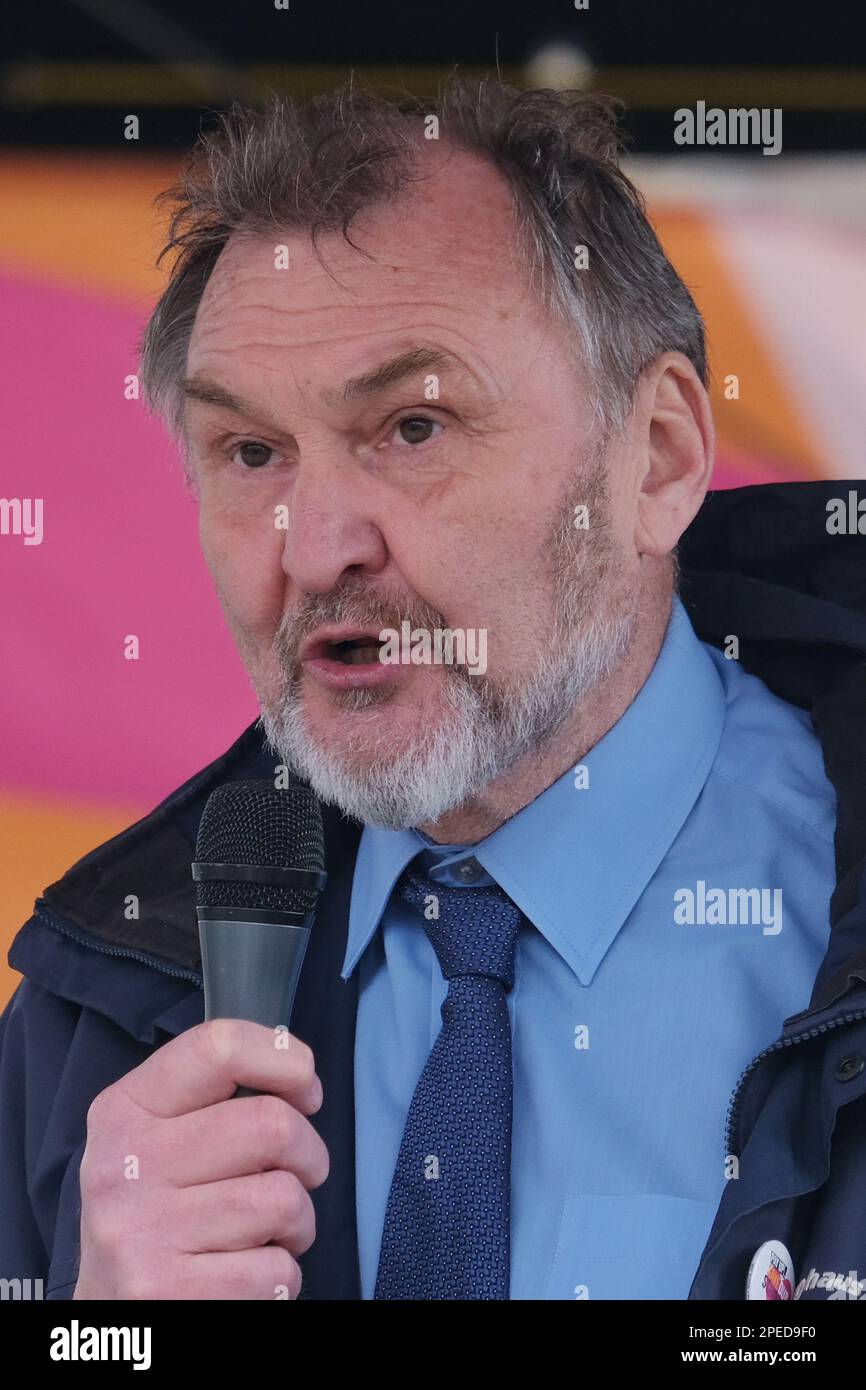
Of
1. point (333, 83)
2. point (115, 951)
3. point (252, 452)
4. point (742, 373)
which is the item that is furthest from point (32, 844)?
point (742, 373)

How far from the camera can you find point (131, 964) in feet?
4.20

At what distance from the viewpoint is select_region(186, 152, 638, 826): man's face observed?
3.79ft

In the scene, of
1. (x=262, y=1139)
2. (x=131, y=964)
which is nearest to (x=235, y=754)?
(x=131, y=964)

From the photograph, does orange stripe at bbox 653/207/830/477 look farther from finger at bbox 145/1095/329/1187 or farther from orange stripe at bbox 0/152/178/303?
finger at bbox 145/1095/329/1187

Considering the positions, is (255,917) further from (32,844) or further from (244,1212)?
(32,844)

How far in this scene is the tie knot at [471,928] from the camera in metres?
1.16

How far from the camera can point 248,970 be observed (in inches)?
37.8

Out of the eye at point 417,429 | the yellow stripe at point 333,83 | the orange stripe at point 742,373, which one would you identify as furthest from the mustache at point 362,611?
the orange stripe at point 742,373

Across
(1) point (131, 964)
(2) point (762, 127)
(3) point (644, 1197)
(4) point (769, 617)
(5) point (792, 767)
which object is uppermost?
(2) point (762, 127)

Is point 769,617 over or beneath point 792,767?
over

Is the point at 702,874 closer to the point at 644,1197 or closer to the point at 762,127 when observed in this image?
the point at 644,1197

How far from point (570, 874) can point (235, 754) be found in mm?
370

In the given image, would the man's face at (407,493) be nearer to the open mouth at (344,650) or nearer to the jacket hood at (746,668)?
the open mouth at (344,650)

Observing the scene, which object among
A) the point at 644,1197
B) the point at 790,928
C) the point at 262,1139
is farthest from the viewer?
the point at 790,928
